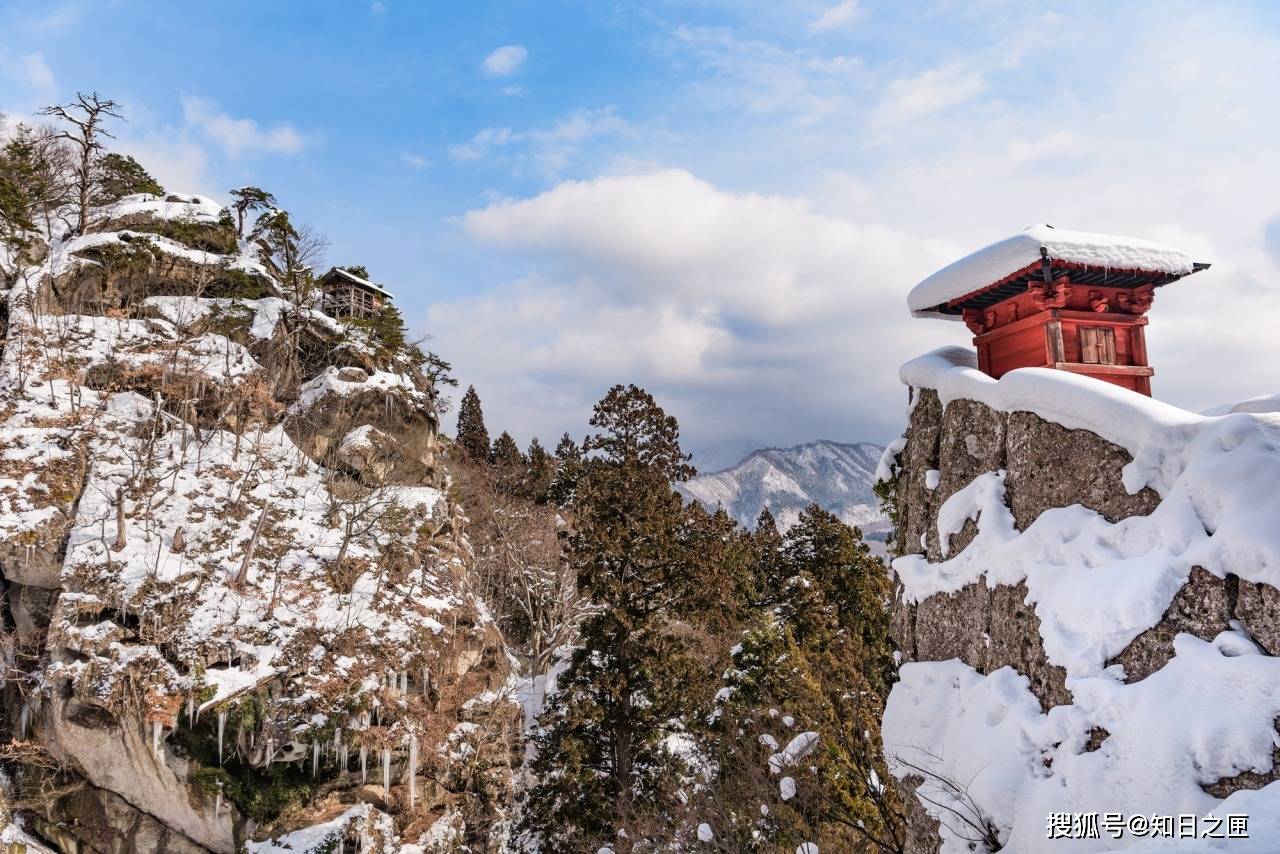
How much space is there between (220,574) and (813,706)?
17.1 meters

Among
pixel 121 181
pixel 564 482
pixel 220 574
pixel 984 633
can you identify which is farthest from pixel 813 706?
pixel 121 181

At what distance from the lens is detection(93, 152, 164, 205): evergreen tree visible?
106 ft

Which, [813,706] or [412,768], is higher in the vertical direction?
[813,706]

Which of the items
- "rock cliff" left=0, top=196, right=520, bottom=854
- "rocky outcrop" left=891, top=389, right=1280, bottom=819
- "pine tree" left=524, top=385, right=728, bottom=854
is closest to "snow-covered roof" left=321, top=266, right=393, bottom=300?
"rock cliff" left=0, top=196, right=520, bottom=854

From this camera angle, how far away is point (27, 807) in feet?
48.5

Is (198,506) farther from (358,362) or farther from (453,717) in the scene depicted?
(453,717)

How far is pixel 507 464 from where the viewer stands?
139 feet

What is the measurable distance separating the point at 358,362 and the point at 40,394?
1026 cm

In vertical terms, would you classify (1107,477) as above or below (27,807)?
above

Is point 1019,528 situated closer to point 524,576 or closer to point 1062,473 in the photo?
point 1062,473

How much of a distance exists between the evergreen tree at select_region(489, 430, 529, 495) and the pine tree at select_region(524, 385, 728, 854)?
2071 centimetres

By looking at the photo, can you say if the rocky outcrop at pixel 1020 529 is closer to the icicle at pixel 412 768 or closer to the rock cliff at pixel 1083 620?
the rock cliff at pixel 1083 620

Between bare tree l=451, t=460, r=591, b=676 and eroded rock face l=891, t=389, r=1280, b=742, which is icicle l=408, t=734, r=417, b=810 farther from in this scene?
eroded rock face l=891, t=389, r=1280, b=742

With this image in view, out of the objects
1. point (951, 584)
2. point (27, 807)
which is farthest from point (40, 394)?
point (951, 584)
